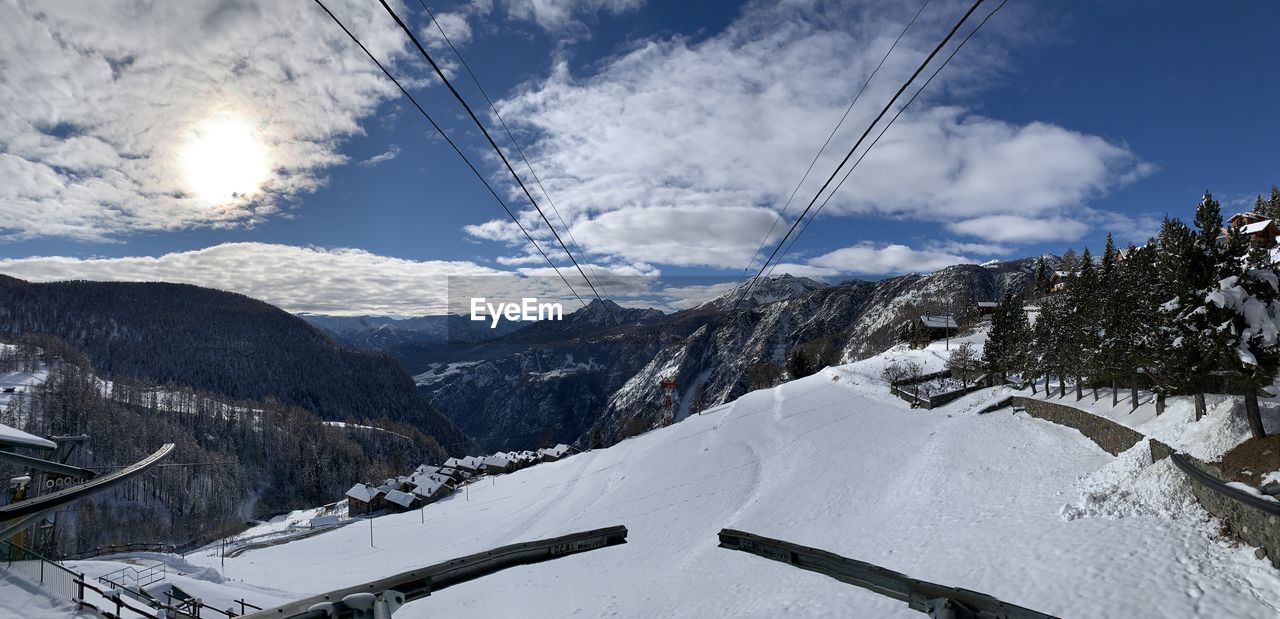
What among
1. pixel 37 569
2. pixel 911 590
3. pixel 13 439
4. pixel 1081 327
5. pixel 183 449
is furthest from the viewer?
pixel 183 449

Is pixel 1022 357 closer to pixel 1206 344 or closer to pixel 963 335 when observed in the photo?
pixel 1206 344

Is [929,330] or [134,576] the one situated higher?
[929,330]

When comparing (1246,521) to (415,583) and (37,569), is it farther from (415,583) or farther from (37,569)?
(37,569)

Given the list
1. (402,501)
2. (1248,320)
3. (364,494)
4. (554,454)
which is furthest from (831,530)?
(364,494)

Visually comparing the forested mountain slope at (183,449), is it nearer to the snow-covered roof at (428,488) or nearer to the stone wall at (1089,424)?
the snow-covered roof at (428,488)

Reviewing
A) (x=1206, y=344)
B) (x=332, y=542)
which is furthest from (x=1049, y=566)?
(x=332, y=542)

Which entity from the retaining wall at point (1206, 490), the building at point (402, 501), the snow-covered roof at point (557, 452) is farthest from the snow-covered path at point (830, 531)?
the snow-covered roof at point (557, 452)

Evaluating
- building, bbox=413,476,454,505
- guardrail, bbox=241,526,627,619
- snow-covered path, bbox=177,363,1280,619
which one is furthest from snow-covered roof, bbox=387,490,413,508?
guardrail, bbox=241,526,627,619
